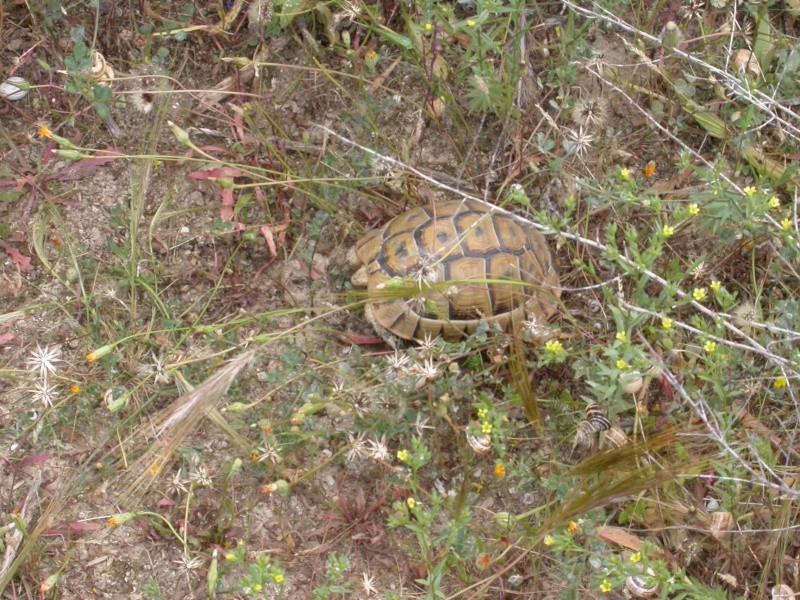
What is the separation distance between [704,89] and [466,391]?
1685mm

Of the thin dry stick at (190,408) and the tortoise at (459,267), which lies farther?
the tortoise at (459,267)

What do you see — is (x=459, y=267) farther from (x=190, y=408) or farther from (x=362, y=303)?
(x=190, y=408)

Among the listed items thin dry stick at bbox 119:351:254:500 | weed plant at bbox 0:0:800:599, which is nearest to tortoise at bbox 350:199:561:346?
weed plant at bbox 0:0:800:599

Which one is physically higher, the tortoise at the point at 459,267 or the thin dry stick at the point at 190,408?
the tortoise at the point at 459,267

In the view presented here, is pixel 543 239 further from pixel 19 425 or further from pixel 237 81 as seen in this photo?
pixel 19 425

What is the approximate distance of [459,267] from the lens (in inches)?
128

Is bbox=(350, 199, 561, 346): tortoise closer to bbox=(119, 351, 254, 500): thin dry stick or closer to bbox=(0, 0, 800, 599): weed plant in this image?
bbox=(0, 0, 800, 599): weed plant

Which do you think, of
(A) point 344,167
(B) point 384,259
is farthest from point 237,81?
(B) point 384,259

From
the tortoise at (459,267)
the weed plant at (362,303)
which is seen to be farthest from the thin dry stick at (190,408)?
the tortoise at (459,267)

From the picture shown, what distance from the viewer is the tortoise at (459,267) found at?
3.24 metres

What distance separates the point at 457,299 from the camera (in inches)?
128

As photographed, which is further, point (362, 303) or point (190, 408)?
→ point (362, 303)

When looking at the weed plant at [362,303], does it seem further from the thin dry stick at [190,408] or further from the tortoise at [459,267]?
the tortoise at [459,267]

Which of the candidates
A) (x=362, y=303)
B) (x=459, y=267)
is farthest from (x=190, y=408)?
(x=459, y=267)
